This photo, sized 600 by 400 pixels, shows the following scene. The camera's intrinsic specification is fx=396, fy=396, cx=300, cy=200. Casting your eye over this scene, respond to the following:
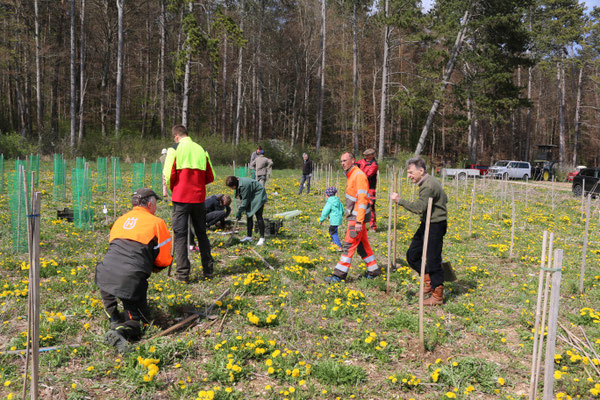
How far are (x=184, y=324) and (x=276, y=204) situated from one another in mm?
8807

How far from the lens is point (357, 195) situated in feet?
19.1

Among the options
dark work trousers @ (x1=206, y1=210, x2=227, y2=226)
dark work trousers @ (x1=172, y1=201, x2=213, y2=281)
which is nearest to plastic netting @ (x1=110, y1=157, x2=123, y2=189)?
dark work trousers @ (x1=206, y1=210, x2=227, y2=226)

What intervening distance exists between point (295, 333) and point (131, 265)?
1878 mm

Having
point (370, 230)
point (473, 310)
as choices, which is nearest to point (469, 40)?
point (370, 230)

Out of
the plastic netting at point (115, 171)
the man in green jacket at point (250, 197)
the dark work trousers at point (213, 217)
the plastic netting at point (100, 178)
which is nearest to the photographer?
the man in green jacket at point (250, 197)

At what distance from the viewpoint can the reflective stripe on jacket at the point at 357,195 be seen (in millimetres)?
5701

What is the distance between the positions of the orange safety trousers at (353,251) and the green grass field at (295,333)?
0.28 meters

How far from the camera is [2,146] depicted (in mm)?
21969

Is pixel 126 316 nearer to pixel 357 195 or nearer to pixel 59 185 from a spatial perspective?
pixel 357 195

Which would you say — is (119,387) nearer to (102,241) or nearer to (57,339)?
(57,339)

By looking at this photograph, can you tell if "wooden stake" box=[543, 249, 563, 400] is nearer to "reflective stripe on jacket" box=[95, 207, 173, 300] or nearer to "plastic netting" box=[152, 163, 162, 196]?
"reflective stripe on jacket" box=[95, 207, 173, 300]

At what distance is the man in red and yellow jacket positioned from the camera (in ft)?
17.9

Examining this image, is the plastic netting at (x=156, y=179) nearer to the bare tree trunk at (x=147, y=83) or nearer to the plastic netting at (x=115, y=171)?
the plastic netting at (x=115, y=171)

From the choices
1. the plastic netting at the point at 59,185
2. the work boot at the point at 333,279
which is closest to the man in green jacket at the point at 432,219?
the work boot at the point at 333,279
